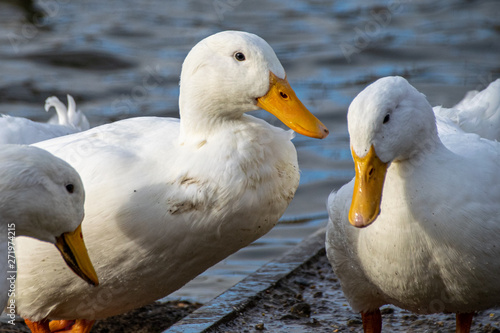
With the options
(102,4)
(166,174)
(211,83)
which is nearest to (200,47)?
(211,83)

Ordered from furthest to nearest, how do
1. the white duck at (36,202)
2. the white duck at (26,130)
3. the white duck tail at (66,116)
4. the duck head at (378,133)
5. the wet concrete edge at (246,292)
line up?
1. the white duck tail at (66,116)
2. the white duck at (26,130)
3. the wet concrete edge at (246,292)
4. the duck head at (378,133)
5. the white duck at (36,202)

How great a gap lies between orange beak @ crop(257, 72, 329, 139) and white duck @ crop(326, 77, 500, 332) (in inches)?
18.1

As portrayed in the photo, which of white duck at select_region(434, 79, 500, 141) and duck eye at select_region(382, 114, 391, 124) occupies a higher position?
duck eye at select_region(382, 114, 391, 124)

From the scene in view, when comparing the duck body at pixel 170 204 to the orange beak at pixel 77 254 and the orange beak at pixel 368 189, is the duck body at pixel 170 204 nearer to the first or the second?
the orange beak at pixel 77 254

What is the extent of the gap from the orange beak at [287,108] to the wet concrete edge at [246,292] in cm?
148

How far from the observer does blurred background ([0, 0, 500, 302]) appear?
10875 millimetres

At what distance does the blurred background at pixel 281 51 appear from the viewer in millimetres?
10875

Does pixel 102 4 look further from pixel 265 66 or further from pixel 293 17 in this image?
pixel 265 66

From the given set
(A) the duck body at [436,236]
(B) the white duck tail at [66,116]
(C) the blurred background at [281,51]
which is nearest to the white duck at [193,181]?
(A) the duck body at [436,236]

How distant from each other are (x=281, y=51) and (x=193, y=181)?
8.75m

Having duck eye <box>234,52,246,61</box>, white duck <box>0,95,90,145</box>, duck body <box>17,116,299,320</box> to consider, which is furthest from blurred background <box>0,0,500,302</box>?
duck eye <box>234,52,246,61</box>

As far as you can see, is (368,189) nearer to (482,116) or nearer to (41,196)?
(41,196)

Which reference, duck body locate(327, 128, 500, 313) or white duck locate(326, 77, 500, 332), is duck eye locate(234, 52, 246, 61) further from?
duck body locate(327, 128, 500, 313)

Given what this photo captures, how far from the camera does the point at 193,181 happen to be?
4.39 metres
